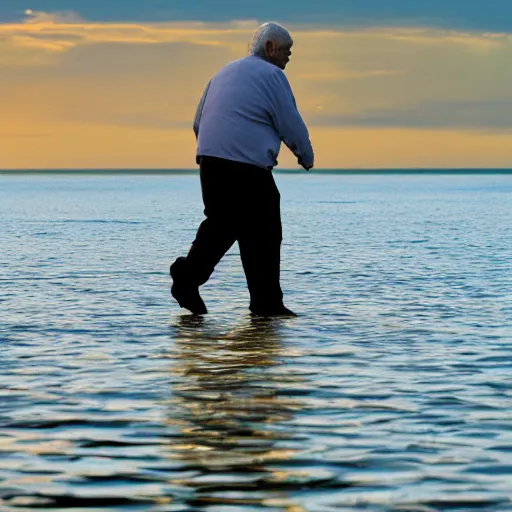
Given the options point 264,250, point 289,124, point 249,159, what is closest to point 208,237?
point 264,250

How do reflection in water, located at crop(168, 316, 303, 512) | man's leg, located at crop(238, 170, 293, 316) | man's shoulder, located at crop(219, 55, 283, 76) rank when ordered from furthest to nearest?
man's leg, located at crop(238, 170, 293, 316), man's shoulder, located at crop(219, 55, 283, 76), reflection in water, located at crop(168, 316, 303, 512)

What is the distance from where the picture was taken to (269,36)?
28.5 ft

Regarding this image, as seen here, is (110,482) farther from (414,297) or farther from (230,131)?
(414,297)

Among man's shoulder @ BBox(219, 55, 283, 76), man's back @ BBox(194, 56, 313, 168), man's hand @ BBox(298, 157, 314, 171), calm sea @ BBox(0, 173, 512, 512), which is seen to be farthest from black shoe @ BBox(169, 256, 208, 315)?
man's shoulder @ BBox(219, 55, 283, 76)

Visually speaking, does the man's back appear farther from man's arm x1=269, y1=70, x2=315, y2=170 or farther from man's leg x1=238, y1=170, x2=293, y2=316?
man's leg x1=238, y1=170, x2=293, y2=316

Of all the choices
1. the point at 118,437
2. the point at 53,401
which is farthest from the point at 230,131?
the point at 118,437

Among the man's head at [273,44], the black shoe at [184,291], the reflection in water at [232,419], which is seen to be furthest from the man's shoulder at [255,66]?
the reflection in water at [232,419]

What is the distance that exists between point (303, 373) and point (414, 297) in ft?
12.7

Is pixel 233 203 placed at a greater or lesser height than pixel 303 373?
greater

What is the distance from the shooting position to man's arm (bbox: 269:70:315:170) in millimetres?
8422

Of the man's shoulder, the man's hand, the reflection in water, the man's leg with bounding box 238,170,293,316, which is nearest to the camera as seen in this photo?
the reflection in water

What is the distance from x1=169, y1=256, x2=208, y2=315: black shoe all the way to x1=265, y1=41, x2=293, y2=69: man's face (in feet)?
4.85

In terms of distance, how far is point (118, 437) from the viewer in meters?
4.55

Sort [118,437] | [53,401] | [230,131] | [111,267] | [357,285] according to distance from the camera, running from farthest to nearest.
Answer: [111,267]
[357,285]
[230,131]
[53,401]
[118,437]
